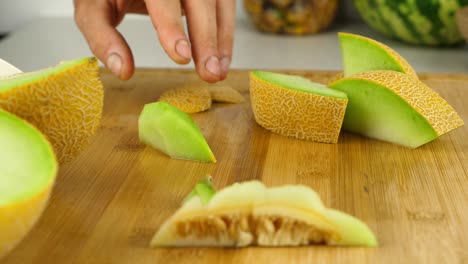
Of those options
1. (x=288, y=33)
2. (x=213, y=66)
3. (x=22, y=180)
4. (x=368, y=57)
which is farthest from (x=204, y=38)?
(x=288, y=33)

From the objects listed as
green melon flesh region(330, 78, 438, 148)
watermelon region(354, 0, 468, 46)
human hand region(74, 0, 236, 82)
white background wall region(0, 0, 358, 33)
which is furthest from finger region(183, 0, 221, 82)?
white background wall region(0, 0, 358, 33)

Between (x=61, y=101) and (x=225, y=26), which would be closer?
(x=61, y=101)

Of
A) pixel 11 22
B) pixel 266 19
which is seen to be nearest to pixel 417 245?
pixel 266 19

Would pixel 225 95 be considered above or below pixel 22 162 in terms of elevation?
below

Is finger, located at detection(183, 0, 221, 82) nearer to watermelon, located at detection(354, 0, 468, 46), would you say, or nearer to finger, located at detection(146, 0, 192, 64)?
finger, located at detection(146, 0, 192, 64)

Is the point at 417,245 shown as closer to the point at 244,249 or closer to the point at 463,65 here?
the point at 244,249

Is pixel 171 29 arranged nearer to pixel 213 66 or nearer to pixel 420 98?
pixel 213 66
